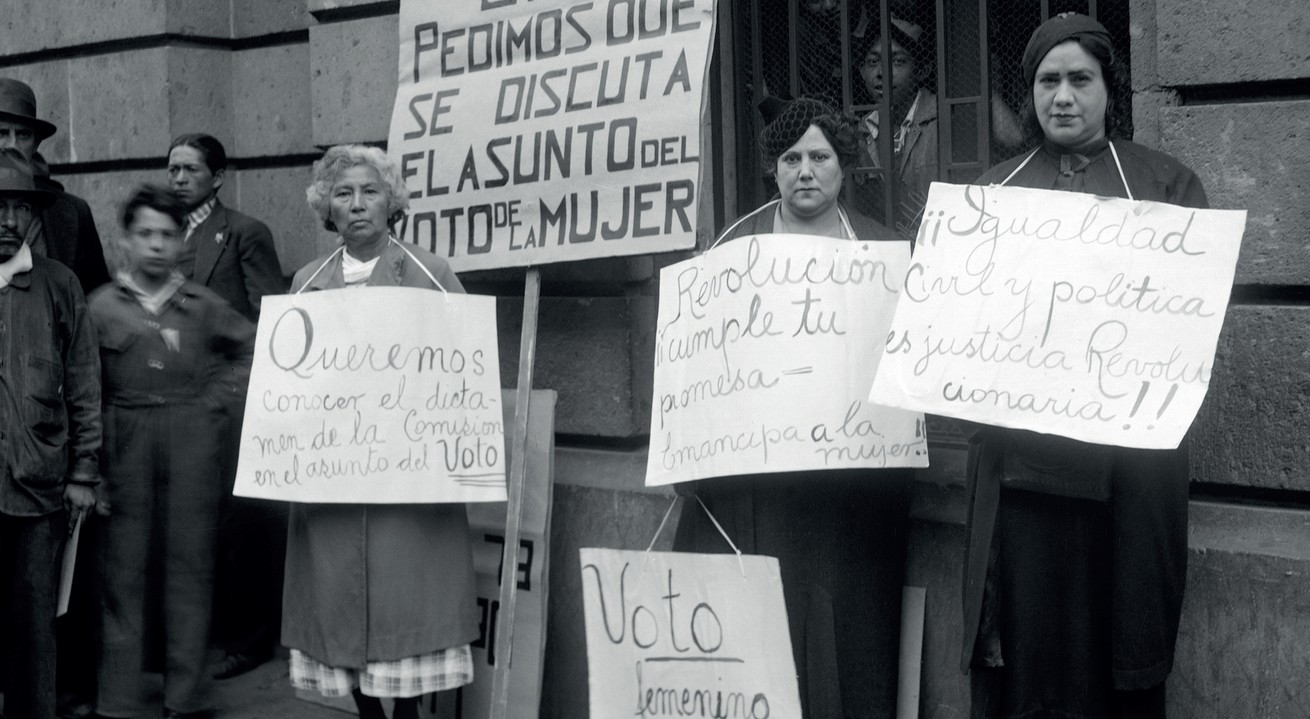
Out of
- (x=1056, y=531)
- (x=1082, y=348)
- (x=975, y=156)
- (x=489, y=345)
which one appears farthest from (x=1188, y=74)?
(x=489, y=345)

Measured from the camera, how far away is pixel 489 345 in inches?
176

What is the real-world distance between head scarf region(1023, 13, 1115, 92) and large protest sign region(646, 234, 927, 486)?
0.58 metres

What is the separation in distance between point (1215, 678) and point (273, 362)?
274cm

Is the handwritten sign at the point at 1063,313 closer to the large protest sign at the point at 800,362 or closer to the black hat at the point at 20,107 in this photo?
the large protest sign at the point at 800,362

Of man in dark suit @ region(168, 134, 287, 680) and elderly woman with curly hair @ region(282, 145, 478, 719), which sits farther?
man in dark suit @ region(168, 134, 287, 680)

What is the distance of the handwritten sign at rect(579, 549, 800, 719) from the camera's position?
3855 millimetres

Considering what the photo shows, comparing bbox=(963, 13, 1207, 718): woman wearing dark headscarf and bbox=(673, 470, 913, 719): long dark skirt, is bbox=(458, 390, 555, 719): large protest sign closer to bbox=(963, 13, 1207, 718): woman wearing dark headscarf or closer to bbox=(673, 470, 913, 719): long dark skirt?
bbox=(673, 470, 913, 719): long dark skirt

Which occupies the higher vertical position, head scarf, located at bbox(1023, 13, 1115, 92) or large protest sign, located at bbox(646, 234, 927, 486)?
head scarf, located at bbox(1023, 13, 1115, 92)

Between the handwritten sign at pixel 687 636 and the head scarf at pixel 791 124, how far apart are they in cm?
106

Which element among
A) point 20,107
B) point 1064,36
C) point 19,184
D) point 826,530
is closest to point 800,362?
point 826,530

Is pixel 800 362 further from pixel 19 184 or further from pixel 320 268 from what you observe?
pixel 19 184

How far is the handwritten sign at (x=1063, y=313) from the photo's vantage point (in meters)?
3.23

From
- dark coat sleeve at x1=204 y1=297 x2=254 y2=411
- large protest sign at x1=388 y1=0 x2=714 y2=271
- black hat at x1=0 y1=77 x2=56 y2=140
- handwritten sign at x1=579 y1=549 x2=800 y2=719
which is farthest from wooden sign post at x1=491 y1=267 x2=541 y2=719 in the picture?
black hat at x1=0 y1=77 x2=56 y2=140

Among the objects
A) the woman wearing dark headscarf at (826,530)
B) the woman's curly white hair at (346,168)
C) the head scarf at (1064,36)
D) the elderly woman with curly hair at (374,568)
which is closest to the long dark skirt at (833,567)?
the woman wearing dark headscarf at (826,530)
